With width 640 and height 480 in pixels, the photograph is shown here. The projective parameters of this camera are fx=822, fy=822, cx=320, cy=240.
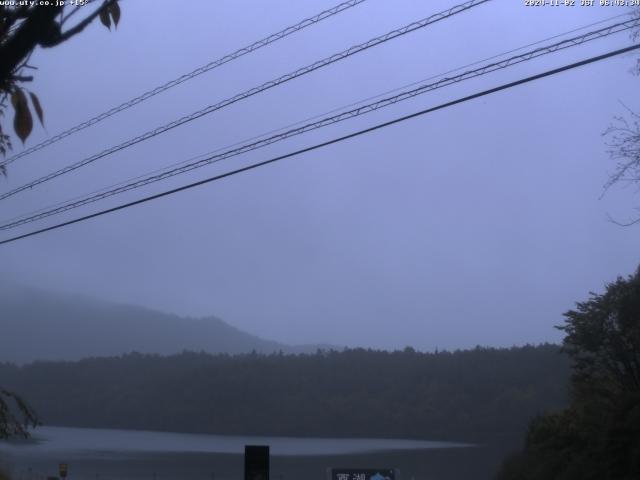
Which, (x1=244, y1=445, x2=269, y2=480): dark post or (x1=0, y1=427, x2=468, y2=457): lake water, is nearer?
(x1=244, y1=445, x2=269, y2=480): dark post

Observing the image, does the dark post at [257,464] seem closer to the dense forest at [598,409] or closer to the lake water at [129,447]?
the dense forest at [598,409]

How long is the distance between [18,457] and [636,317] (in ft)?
118

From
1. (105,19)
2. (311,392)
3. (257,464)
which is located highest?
(311,392)

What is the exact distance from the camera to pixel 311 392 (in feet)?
295

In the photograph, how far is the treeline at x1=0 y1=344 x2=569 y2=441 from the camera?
69.6 metres

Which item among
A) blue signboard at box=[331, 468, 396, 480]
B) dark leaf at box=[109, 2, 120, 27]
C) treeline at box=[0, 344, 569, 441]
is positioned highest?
treeline at box=[0, 344, 569, 441]

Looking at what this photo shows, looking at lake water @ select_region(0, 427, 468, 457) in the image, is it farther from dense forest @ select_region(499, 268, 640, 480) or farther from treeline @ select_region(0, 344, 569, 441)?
dense forest @ select_region(499, 268, 640, 480)

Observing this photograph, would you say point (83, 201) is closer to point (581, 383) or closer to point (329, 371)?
point (581, 383)

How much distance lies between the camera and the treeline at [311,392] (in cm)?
6956

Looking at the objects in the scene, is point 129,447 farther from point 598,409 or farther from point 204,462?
point 598,409

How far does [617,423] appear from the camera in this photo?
17.9m

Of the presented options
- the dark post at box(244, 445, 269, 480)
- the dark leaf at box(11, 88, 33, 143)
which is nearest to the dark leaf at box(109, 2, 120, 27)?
the dark leaf at box(11, 88, 33, 143)

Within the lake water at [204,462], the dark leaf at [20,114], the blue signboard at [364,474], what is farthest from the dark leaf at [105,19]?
the lake water at [204,462]

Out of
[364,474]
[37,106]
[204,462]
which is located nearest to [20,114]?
[37,106]
